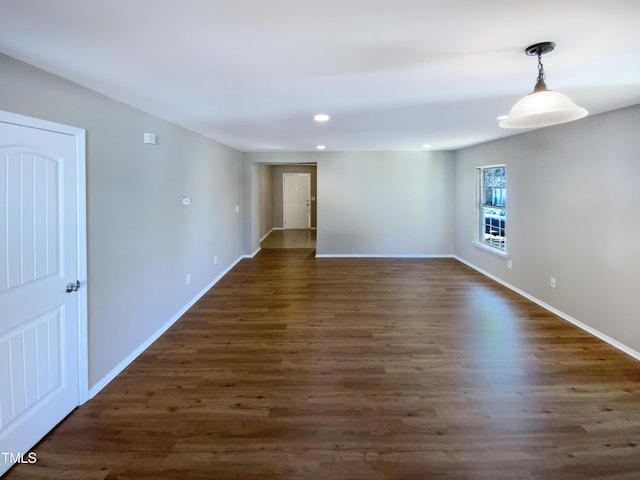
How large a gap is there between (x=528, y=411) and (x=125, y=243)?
3364 mm

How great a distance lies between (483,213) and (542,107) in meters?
5.21

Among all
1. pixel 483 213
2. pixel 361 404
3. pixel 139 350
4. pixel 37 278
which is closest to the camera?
pixel 37 278

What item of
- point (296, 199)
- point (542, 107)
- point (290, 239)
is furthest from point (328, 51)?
point (296, 199)

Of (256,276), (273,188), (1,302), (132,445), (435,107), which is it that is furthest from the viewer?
(273,188)

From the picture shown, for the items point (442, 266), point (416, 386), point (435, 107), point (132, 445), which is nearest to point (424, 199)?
point (442, 266)

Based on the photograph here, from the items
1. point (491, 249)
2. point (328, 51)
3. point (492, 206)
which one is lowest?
point (491, 249)

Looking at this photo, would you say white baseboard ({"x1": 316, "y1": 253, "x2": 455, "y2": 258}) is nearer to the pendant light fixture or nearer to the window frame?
the window frame

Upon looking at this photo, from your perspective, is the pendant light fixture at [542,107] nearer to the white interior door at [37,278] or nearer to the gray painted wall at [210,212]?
the gray painted wall at [210,212]

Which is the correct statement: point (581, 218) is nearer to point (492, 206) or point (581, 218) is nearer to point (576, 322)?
point (576, 322)

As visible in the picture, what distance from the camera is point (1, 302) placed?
1920 millimetres

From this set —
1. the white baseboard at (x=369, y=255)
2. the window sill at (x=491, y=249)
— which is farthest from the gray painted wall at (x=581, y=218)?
the white baseboard at (x=369, y=255)

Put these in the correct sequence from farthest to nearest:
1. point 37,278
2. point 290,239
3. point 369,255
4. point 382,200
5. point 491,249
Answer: point 290,239 < point 369,255 < point 382,200 < point 491,249 < point 37,278

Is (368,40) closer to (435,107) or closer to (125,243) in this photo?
(435,107)

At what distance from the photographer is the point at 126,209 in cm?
308
